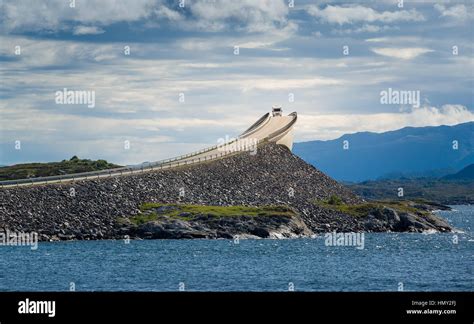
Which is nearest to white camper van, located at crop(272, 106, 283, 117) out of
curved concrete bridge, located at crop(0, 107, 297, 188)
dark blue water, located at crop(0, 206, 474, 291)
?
curved concrete bridge, located at crop(0, 107, 297, 188)

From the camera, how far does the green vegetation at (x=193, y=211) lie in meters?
126

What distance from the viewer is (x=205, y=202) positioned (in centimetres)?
14025

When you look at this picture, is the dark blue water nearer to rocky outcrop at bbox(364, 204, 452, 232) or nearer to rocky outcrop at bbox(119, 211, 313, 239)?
rocky outcrop at bbox(119, 211, 313, 239)

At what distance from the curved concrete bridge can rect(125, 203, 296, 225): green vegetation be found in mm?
11113

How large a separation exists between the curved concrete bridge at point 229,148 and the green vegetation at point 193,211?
1111 centimetres

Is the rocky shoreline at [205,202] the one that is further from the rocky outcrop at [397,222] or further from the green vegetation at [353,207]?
the green vegetation at [353,207]

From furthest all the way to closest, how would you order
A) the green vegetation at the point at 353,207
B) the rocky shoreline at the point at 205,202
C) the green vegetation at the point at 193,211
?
the green vegetation at the point at 353,207
the green vegetation at the point at 193,211
the rocky shoreline at the point at 205,202

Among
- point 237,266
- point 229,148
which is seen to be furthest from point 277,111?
point 237,266

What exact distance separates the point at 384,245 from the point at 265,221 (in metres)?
20.1

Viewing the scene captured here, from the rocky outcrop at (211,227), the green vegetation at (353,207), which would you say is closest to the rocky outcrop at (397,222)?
the green vegetation at (353,207)

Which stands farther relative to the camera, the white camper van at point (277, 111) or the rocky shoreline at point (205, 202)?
the white camper van at point (277, 111)

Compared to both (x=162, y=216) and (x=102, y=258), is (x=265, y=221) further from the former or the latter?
(x=102, y=258)

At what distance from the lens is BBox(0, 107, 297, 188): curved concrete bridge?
133250mm
